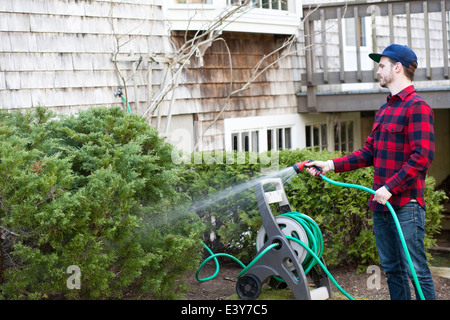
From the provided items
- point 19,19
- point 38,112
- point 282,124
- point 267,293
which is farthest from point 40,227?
point 282,124

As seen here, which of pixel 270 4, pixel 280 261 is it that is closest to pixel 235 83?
pixel 270 4

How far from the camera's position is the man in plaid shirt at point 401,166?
3432 millimetres

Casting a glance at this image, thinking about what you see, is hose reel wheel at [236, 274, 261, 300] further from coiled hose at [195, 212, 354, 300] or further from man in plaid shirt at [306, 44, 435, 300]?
man in plaid shirt at [306, 44, 435, 300]

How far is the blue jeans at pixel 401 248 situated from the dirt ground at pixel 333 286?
85 centimetres

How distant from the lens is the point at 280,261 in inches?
156

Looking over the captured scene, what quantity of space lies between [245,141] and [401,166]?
4.91 m

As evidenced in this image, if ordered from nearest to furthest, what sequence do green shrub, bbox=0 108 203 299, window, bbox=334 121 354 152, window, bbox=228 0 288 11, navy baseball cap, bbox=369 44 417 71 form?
1. green shrub, bbox=0 108 203 299
2. navy baseball cap, bbox=369 44 417 71
3. window, bbox=228 0 288 11
4. window, bbox=334 121 354 152

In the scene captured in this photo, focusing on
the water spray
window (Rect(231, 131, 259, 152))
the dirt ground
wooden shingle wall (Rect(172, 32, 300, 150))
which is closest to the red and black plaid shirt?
the water spray

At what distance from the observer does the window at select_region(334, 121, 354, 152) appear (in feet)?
33.9

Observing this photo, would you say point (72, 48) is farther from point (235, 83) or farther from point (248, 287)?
point (248, 287)

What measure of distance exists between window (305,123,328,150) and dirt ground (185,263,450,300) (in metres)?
4.29

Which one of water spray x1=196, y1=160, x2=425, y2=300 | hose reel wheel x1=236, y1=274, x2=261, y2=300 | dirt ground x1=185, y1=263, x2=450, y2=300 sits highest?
water spray x1=196, y1=160, x2=425, y2=300

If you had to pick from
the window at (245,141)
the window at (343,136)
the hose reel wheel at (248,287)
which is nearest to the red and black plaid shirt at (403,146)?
the hose reel wheel at (248,287)

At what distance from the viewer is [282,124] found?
8859 mm
